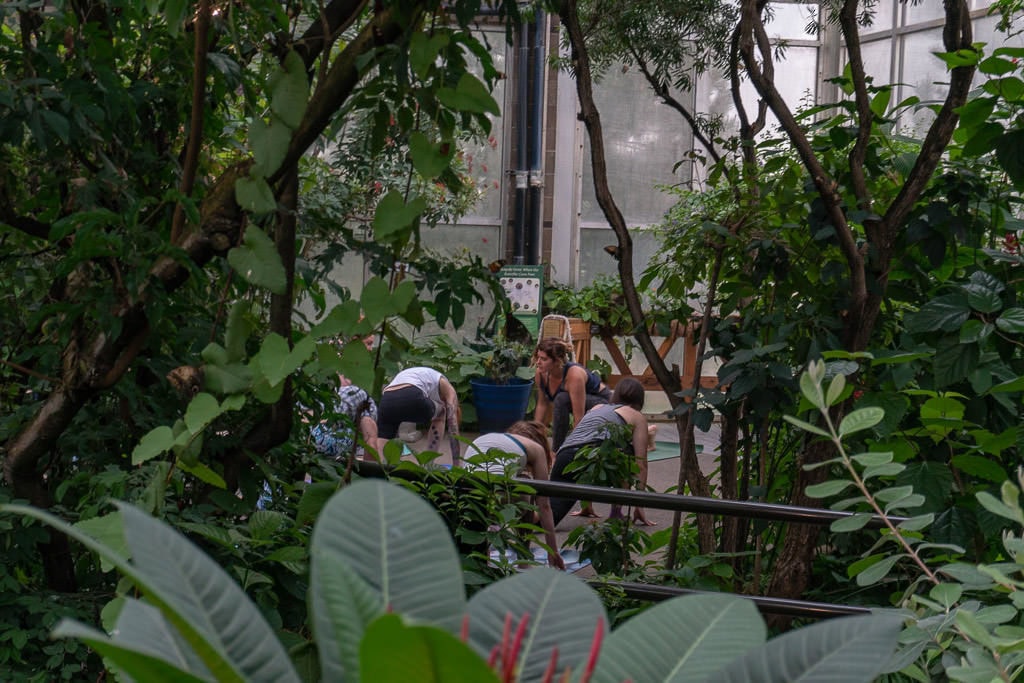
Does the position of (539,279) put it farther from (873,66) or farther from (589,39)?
(589,39)

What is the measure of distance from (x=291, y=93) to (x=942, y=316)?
1.56 meters

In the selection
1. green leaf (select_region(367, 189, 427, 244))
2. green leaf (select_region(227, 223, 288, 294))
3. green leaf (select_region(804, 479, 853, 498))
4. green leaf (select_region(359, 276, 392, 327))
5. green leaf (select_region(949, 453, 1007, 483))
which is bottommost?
green leaf (select_region(949, 453, 1007, 483))

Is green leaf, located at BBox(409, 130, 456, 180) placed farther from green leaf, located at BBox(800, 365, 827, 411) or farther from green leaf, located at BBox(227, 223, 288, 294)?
green leaf, located at BBox(800, 365, 827, 411)

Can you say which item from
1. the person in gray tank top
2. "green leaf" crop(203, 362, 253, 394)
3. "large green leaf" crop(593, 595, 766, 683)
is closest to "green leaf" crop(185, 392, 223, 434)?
"green leaf" crop(203, 362, 253, 394)

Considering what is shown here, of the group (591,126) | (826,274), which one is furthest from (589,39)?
(826,274)

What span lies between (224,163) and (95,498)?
4.42 ft

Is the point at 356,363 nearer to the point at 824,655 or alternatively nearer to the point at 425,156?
the point at 425,156

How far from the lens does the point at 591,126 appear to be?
2.69 meters

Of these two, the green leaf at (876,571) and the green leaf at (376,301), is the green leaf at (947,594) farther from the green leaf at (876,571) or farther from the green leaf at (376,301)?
the green leaf at (376,301)

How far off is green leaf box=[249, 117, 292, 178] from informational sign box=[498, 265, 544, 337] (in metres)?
9.32

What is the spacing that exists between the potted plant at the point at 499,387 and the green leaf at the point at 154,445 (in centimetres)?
836

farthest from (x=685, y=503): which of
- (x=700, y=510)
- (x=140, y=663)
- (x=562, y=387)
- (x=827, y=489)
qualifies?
(x=562, y=387)

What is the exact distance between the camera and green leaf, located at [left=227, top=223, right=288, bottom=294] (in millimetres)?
1226

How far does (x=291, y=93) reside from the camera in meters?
1.24
